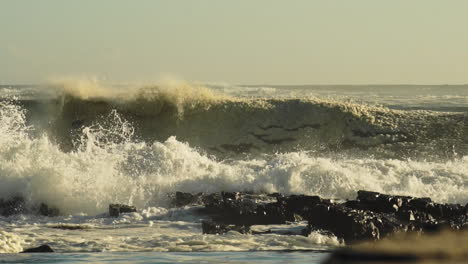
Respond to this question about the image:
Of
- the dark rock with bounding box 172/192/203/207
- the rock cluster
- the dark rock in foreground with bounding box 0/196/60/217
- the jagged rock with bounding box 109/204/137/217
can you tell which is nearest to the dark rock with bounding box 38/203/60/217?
the dark rock in foreground with bounding box 0/196/60/217

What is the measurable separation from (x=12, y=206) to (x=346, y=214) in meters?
7.30

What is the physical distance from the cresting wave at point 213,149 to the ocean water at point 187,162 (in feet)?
0.14

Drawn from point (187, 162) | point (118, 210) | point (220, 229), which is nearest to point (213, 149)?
point (187, 162)

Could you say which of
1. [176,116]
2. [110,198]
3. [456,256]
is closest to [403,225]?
[110,198]

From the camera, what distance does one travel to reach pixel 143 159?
1970 centimetres

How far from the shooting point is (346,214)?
1055 centimetres

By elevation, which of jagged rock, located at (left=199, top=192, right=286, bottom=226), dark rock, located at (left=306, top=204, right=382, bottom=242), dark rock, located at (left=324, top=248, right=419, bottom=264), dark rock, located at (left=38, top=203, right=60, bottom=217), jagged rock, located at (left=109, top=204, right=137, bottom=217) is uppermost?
dark rock, located at (left=324, top=248, right=419, bottom=264)

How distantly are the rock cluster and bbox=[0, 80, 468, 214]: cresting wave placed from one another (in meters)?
3.69

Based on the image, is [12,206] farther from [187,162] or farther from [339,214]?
[339,214]

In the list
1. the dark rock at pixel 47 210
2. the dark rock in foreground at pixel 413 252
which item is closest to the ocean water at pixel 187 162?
the dark rock at pixel 47 210

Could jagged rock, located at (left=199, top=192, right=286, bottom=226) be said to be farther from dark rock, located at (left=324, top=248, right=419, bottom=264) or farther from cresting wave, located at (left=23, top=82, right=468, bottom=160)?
cresting wave, located at (left=23, top=82, right=468, bottom=160)

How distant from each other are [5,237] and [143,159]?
34.9 feet

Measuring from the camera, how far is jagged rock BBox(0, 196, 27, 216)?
49.7ft

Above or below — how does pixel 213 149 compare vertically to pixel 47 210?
below
